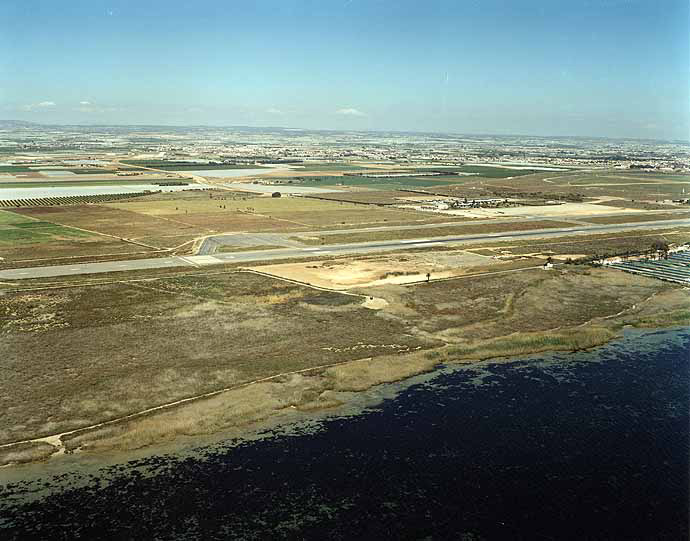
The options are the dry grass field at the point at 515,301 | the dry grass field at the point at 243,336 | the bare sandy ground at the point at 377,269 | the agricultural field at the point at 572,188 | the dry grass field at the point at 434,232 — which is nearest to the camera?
the dry grass field at the point at 243,336

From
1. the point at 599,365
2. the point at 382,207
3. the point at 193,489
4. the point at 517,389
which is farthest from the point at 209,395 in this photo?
the point at 382,207

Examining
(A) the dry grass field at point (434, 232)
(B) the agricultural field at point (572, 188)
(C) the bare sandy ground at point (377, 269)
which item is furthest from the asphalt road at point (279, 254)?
(B) the agricultural field at point (572, 188)

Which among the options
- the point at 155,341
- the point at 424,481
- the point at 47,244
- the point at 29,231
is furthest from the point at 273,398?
the point at 29,231

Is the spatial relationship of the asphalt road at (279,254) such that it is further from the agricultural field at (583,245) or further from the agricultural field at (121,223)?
the agricultural field at (121,223)

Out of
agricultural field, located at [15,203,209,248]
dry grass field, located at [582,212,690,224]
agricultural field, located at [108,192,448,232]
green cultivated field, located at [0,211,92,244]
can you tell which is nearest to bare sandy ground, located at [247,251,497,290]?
agricultural field, located at [15,203,209,248]

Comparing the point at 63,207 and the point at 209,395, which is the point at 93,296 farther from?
the point at 63,207
